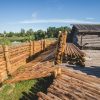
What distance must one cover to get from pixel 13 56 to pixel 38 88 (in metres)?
3.84

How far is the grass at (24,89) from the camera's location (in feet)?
34.2

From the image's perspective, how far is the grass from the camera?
34.2ft

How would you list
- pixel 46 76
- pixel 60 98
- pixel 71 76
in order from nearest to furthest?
1. pixel 60 98
2. pixel 71 76
3. pixel 46 76

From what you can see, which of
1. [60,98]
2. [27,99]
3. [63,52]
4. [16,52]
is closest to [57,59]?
[63,52]

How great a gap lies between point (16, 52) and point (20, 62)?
1.10 metres

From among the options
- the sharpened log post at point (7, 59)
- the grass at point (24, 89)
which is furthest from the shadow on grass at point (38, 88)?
the sharpened log post at point (7, 59)

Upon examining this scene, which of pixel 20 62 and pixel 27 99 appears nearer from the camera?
pixel 27 99

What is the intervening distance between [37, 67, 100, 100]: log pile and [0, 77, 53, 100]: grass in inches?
53.6

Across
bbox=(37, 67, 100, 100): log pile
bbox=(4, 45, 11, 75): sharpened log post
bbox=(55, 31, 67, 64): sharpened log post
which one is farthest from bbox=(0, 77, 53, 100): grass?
bbox=(55, 31, 67, 64): sharpened log post

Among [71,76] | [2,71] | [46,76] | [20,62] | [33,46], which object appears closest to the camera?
[71,76]

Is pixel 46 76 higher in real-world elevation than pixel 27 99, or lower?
higher

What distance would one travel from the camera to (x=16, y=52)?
48.0 ft

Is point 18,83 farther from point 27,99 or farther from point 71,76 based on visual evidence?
point 71,76

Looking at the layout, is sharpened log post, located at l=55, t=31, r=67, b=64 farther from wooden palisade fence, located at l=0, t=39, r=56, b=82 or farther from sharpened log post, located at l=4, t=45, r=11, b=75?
sharpened log post, located at l=4, t=45, r=11, b=75
